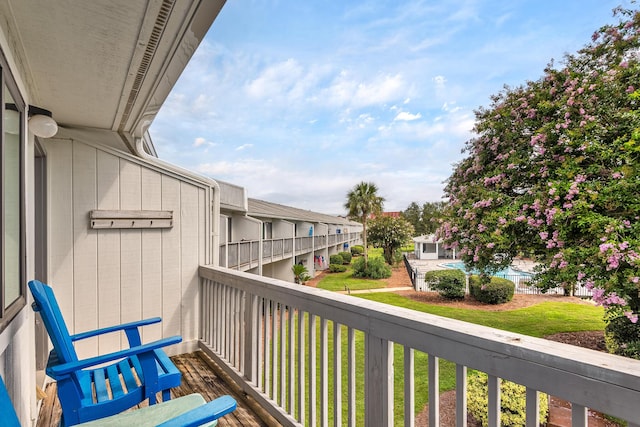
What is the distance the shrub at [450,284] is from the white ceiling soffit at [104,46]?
53.2 feet

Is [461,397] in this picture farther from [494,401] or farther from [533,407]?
[533,407]

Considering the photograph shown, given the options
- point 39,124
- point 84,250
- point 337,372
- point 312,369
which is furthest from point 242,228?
point 337,372

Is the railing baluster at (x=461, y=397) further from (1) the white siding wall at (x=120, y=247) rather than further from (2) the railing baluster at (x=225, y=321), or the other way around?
(1) the white siding wall at (x=120, y=247)

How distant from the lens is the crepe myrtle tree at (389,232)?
1062 inches

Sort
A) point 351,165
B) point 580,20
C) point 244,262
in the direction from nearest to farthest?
point 580,20 < point 244,262 < point 351,165

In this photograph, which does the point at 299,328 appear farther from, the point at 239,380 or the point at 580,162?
the point at 580,162

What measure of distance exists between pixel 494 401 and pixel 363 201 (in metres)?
23.9

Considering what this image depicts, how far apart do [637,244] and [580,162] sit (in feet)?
6.34

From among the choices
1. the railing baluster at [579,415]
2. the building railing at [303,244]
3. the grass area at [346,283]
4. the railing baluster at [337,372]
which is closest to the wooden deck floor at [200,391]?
the railing baluster at [337,372]

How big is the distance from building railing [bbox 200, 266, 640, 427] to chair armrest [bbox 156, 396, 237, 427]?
0.63 meters

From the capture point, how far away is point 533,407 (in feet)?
3.26

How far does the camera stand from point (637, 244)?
5887 millimetres

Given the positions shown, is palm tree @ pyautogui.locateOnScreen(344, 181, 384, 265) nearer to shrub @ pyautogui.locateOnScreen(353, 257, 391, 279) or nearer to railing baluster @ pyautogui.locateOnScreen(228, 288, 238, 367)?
shrub @ pyautogui.locateOnScreen(353, 257, 391, 279)

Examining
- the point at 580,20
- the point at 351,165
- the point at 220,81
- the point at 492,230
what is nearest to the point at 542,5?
the point at 580,20
